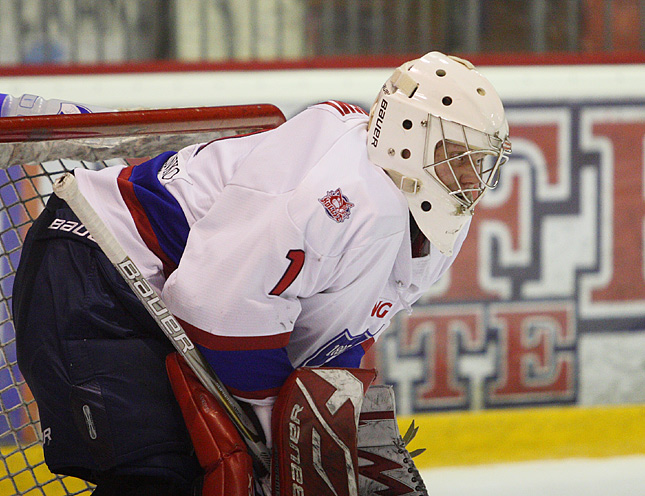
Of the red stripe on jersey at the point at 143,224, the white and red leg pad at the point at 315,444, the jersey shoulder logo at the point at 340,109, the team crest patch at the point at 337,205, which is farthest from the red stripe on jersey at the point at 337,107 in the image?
the white and red leg pad at the point at 315,444

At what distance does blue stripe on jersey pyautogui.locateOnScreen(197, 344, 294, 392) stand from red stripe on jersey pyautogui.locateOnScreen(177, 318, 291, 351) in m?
0.01

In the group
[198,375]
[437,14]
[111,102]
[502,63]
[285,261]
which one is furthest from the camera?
[437,14]

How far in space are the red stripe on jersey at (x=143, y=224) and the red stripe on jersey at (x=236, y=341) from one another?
0.12 metres

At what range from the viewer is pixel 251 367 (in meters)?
1.41

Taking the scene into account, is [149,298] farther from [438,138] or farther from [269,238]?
[438,138]

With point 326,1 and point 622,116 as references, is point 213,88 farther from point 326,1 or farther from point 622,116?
point 622,116

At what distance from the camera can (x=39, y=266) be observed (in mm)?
1473

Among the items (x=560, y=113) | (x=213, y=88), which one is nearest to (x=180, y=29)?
(x=213, y=88)

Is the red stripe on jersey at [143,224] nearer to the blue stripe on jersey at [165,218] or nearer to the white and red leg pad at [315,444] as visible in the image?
the blue stripe on jersey at [165,218]

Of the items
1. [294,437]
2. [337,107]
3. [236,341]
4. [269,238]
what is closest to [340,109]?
[337,107]

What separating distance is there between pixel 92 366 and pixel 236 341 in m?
0.24

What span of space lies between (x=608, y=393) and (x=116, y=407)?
2.10 metres

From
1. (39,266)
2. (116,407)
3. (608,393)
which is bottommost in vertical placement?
(608,393)

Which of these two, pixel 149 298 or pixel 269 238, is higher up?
pixel 269 238
